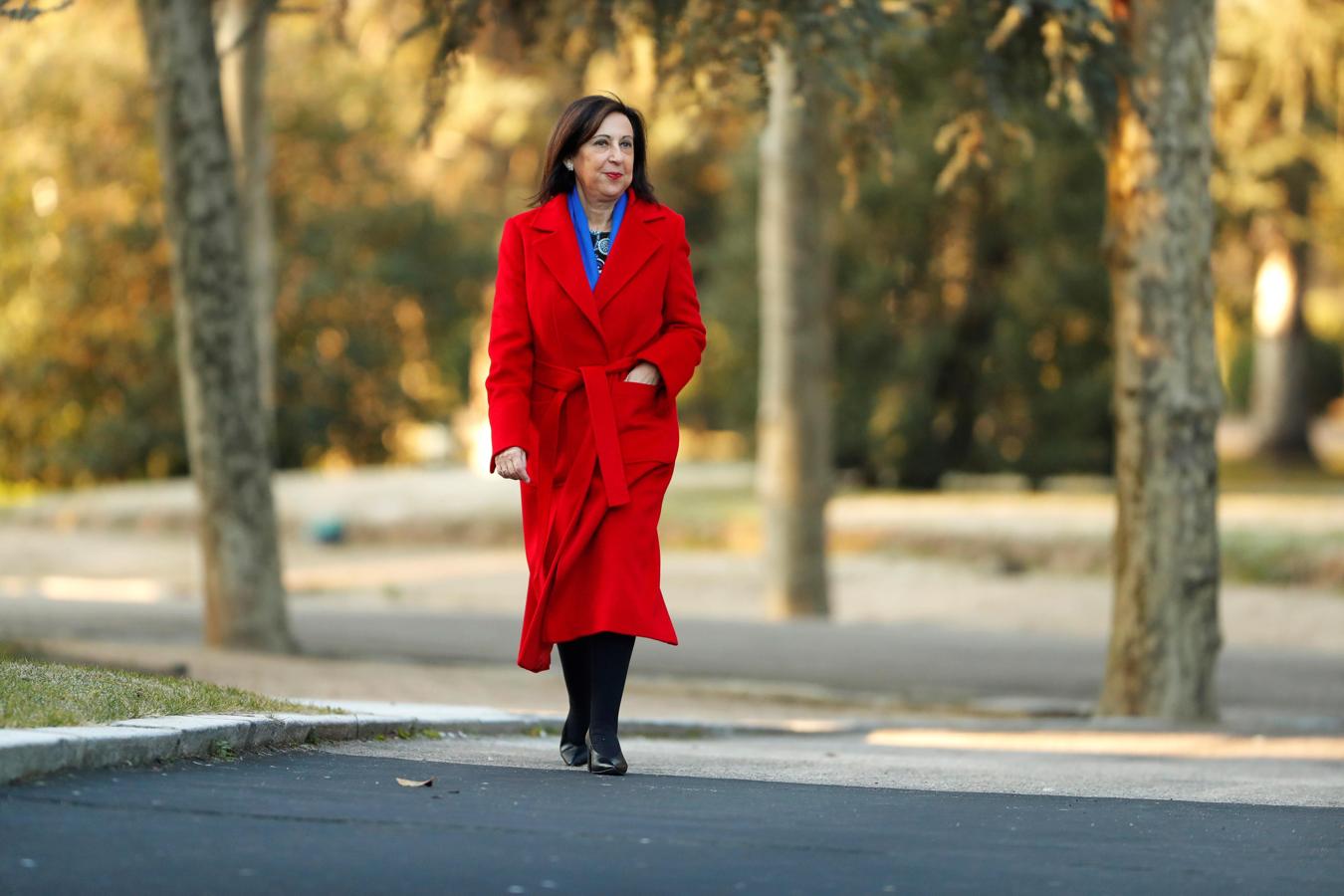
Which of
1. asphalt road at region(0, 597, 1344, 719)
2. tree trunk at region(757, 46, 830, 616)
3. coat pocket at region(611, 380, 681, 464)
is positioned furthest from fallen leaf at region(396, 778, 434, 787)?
tree trunk at region(757, 46, 830, 616)

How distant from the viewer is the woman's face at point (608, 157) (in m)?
6.96

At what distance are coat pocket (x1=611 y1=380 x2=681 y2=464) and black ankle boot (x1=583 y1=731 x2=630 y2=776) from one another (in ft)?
2.88

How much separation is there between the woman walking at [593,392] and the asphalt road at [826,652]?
20.2 feet

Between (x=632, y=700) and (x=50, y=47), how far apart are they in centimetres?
2153

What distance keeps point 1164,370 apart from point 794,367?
18.9 ft

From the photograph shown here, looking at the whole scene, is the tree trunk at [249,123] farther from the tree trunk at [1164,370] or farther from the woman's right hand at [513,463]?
the woman's right hand at [513,463]

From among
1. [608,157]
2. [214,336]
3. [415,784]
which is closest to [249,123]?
[214,336]

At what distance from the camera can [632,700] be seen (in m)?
12.3

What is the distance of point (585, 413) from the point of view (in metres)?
6.88

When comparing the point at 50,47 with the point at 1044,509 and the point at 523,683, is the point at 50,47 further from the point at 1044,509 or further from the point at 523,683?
the point at 523,683

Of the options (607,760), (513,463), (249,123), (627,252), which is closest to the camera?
(513,463)

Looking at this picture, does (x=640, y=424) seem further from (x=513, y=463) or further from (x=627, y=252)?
(x=627, y=252)

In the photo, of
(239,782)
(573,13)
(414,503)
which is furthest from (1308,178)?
(239,782)

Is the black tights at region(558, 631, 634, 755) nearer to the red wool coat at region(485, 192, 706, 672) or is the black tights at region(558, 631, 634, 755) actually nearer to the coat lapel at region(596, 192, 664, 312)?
A: the red wool coat at region(485, 192, 706, 672)
